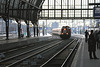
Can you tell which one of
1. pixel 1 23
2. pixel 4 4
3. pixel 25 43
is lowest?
pixel 25 43

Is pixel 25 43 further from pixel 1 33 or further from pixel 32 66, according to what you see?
pixel 32 66

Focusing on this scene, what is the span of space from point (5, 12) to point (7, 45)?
10665 mm

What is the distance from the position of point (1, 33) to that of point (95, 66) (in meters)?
33.2

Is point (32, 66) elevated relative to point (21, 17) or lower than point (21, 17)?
lower

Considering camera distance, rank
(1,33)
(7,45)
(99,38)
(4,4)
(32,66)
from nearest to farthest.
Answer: (32,66)
(99,38)
(7,45)
(4,4)
(1,33)

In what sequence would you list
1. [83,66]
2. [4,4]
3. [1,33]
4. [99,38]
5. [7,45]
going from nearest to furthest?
[83,66] → [99,38] → [7,45] → [4,4] → [1,33]

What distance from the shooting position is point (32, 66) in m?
13.7

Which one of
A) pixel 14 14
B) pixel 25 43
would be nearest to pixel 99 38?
pixel 25 43

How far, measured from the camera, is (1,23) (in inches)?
1753

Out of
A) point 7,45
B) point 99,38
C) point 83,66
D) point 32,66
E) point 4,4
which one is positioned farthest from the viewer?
point 4,4

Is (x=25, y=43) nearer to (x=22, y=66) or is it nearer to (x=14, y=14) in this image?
(x=14, y=14)

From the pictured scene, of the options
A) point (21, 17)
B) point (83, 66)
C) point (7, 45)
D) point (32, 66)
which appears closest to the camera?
point (83, 66)

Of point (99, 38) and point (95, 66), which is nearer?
point (95, 66)

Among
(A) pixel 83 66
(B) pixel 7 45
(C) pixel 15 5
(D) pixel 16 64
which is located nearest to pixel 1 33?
(C) pixel 15 5
